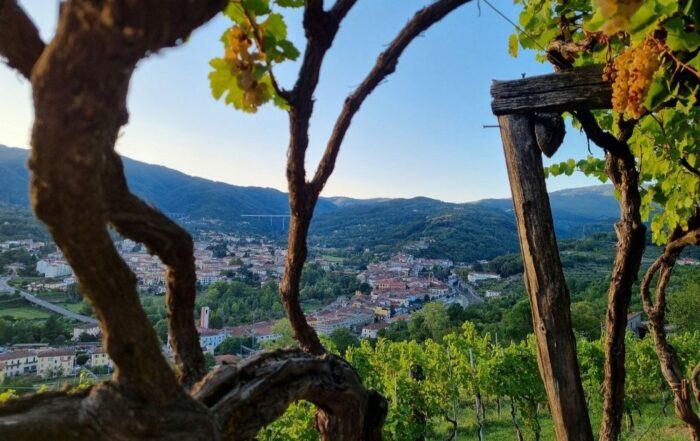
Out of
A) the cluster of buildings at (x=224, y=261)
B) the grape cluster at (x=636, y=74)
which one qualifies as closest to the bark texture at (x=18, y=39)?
the grape cluster at (x=636, y=74)

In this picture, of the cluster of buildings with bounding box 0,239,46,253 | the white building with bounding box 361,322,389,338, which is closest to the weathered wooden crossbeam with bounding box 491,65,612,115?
the white building with bounding box 361,322,389,338

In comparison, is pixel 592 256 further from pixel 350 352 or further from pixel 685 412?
pixel 685 412

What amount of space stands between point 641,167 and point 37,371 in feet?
96.9

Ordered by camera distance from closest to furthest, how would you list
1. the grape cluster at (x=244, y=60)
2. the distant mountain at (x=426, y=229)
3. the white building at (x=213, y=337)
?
1. the grape cluster at (x=244, y=60)
2. the white building at (x=213, y=337)
3. the distant mountain at (x=426, y=229)

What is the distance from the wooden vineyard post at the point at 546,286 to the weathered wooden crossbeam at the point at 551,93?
5 centimetres

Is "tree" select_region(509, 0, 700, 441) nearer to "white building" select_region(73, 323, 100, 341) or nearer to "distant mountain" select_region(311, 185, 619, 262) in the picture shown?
"white building" select_region(73, 323, 100, 341)

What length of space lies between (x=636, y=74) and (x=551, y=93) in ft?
1.65

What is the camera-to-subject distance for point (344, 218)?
311ft

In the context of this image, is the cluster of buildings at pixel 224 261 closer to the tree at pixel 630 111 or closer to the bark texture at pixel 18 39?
the tree at pixel 630 111

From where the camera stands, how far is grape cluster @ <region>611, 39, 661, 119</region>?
1104 mm

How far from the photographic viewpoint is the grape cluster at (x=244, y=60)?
2.98 ft

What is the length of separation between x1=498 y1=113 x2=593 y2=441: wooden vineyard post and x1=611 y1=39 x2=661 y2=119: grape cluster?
1.26 feet

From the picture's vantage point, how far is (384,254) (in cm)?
7400

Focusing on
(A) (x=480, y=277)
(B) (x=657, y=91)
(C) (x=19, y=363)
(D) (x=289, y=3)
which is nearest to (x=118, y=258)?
(D) (x=289, y=3)
